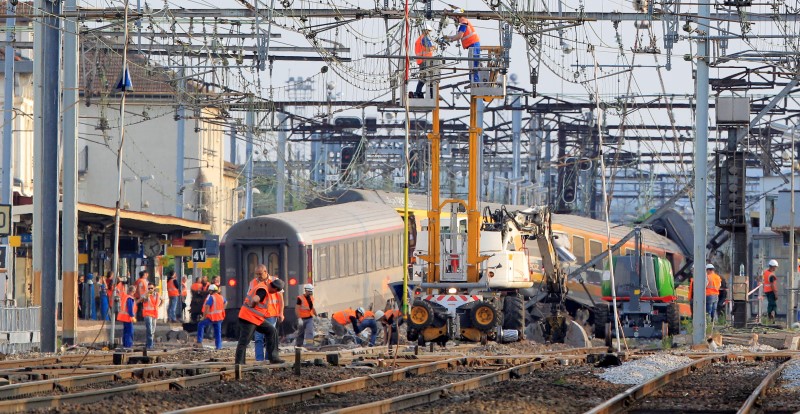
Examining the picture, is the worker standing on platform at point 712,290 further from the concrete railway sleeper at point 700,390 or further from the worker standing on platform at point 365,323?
the concrete railway sleeper at point 700,390

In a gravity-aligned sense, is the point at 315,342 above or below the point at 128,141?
below

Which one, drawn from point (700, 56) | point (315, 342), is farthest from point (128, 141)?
point (700, 56)

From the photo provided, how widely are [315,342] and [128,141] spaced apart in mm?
44748

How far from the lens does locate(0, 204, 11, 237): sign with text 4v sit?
96.9ft

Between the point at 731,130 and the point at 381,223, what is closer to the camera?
the point at 731,130

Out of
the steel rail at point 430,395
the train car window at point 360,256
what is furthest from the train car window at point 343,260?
the steel rail at point 430,395

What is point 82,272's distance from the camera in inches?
1860

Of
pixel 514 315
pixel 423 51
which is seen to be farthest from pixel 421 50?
pixel 514 315

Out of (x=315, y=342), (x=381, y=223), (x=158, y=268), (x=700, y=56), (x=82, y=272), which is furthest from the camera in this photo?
(x=158, y=268)

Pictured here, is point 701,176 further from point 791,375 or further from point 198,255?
point 198,255

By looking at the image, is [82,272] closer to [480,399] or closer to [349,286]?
[349,286]

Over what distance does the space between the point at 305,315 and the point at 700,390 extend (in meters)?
13.1

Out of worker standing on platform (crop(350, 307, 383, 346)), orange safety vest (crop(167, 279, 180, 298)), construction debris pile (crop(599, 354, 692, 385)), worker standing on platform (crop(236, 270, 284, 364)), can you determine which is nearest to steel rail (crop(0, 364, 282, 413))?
worker standing on platform (crop(236, 270, 284, 364))

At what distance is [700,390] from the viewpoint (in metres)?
17.5
